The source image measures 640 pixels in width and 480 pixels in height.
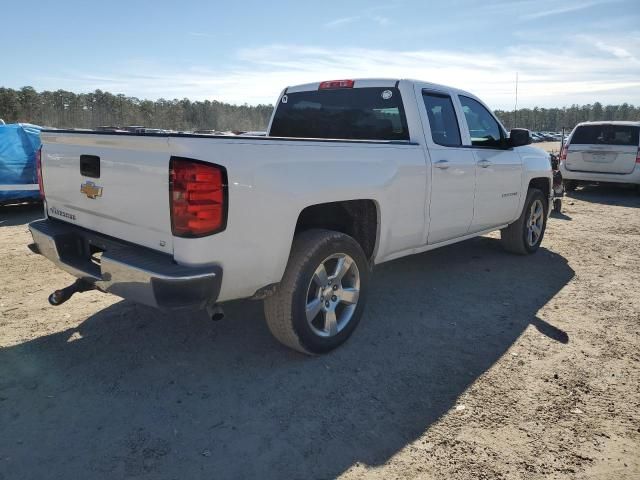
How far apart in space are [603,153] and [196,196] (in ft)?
39.0

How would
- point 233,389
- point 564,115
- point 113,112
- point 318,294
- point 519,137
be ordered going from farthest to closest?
point 564,115 < point 113,112 < point 519,137 < point 318,294 < point 233,389

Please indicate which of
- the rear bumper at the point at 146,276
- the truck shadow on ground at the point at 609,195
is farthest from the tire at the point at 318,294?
the truck shadow on ground at the point at 609,195

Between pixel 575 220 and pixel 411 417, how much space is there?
7601 mm

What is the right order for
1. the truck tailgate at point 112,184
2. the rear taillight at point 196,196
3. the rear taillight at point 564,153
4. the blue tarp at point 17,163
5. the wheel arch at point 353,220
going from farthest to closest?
the rear taillight at point 564,153, the blue tarp at point 17,163, the wheel arch at point 353,220, the truck tailgate at point 112,184, the rear taillight at point 196,196

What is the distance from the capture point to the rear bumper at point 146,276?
2559 mm

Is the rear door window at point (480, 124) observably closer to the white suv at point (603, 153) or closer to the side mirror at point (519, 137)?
the side mirror at point (519, 137)

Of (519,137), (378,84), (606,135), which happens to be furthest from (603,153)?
(378,84)

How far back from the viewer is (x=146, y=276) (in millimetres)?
2580

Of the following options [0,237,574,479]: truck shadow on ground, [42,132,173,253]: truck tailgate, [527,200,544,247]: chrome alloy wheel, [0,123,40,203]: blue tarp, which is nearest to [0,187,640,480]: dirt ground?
[0,237,574,479]: truck shadow on ground

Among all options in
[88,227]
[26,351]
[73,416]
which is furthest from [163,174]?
[26,351]

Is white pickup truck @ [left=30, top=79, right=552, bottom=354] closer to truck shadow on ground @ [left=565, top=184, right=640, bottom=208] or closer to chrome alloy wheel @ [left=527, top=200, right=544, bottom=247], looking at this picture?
chrome alloy wheel @ [left=527, top=200, right=544, bottom=247]

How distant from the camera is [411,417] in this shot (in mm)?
2801

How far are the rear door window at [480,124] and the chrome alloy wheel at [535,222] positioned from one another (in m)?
1.28

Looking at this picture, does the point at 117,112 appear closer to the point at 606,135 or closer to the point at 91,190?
the point at 606,135
